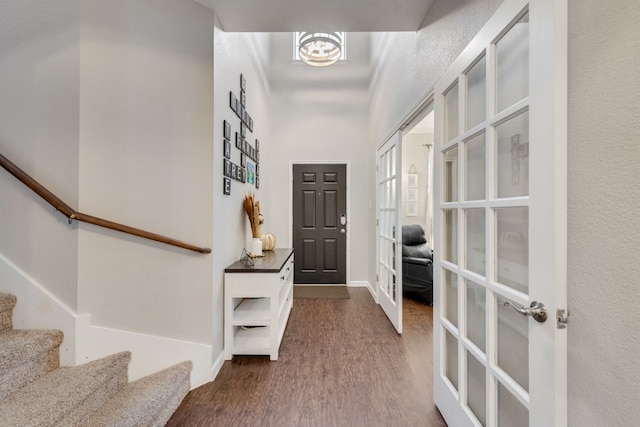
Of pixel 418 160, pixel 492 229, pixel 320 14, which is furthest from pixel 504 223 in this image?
pixel 418 160

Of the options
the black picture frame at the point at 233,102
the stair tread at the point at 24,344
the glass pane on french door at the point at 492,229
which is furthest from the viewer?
the black picture frame at the point at 233,102

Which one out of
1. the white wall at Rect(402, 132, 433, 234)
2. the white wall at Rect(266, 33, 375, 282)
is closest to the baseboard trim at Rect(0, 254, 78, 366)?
the white wall at Rect(266, 33, 375, 282)

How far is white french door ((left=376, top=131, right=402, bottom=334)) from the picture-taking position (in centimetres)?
276

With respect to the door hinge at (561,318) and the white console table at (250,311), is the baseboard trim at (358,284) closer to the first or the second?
the white console table at (250,311)

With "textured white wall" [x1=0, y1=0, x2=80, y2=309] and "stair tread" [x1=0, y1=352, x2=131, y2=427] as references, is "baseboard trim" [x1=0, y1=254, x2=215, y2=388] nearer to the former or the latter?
"textured white wall" [x1=0, y1=0, x2=80, y2=309]

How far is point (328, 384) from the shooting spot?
6.28 feet

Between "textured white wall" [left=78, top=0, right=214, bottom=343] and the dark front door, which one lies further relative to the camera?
the dark front door

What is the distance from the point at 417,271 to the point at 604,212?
2926 millimetres

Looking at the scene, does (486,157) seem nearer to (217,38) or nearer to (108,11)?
(217,38)

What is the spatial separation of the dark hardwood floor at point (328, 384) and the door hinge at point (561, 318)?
1137 millimetres

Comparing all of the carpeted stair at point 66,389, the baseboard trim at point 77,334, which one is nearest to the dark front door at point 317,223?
the baseboard trim at point 77,334

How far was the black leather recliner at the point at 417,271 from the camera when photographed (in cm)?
348

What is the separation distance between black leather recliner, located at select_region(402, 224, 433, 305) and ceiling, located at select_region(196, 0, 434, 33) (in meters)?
2.49

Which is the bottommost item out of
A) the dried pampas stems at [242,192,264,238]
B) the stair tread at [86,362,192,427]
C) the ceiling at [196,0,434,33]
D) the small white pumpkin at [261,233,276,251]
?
the stair tread at [86,362,192,427]
